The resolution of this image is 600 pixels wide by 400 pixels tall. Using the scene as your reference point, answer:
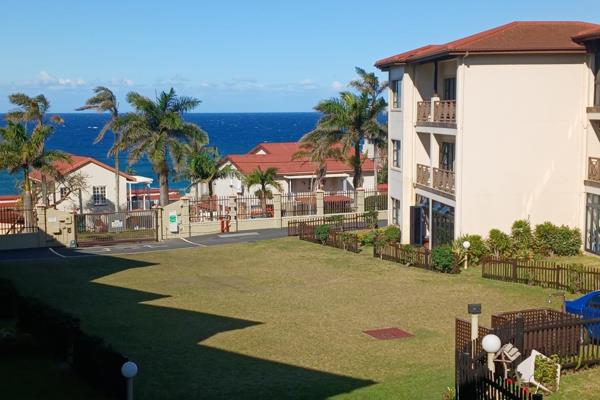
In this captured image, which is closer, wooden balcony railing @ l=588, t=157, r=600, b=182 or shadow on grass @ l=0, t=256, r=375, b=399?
shadow on grass @ l=0, t=256, r=375, b=399

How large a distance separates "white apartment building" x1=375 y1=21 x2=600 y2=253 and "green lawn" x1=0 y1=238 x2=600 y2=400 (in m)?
4.52

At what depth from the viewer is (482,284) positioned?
2806 cm

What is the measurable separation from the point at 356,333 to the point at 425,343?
6.73 ft

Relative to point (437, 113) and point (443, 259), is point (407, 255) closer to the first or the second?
point (443, 259)

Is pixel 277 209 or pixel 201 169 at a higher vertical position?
pixel 201 169

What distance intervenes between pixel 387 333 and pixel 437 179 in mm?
15649

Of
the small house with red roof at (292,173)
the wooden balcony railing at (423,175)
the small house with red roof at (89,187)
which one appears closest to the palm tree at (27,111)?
the small house with red roof at (89,187)

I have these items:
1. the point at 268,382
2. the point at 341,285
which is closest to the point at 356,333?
the point at 268,382

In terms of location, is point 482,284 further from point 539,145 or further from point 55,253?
point 55,253

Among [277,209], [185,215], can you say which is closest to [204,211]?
[185,215]

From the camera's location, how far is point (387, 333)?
827 inches

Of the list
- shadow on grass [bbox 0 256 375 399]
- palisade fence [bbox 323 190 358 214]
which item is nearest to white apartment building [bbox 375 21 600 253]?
shadow on grass [bbox 0 256 375 399]

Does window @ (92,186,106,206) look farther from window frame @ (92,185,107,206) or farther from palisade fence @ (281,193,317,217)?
palisade fence @ (281,193,317,217)

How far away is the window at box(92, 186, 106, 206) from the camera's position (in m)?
60.4
